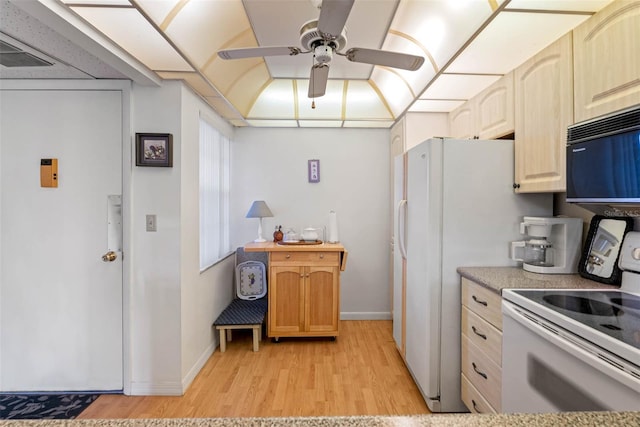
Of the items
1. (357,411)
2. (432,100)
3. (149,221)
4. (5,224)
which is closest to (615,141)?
(432,100)

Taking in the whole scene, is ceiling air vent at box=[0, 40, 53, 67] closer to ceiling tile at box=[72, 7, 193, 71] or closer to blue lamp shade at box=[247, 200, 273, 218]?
ceiling tile at box=[72, 7, 193, 71]

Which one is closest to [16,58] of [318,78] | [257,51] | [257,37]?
[257,37]

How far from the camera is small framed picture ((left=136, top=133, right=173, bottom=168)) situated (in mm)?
2143

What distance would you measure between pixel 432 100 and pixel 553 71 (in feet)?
3.35

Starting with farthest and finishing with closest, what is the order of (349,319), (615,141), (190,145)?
(349,319) → (190,145) → (615,141)

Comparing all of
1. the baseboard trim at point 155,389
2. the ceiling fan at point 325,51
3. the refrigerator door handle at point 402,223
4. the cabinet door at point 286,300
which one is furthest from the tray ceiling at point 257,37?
the baseboard trim at point 155,389

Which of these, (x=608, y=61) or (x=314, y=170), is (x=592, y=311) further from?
(x=314, y=170)

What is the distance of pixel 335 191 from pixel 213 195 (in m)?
1.45

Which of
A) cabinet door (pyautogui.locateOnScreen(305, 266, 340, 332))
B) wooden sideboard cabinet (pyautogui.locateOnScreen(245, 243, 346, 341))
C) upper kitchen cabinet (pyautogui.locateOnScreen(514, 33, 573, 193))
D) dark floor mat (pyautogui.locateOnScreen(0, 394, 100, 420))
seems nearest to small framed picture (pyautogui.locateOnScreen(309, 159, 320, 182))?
wooden sideboard cabinet (pyautogui.locateOnScreen(245, 243, 346, 341))

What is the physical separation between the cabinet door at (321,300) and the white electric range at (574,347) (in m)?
1.67

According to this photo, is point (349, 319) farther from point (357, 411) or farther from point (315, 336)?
point (357, 411)

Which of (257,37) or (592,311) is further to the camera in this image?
(257,37)

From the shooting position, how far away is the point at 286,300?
2947 millimetres

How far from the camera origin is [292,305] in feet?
9.67
